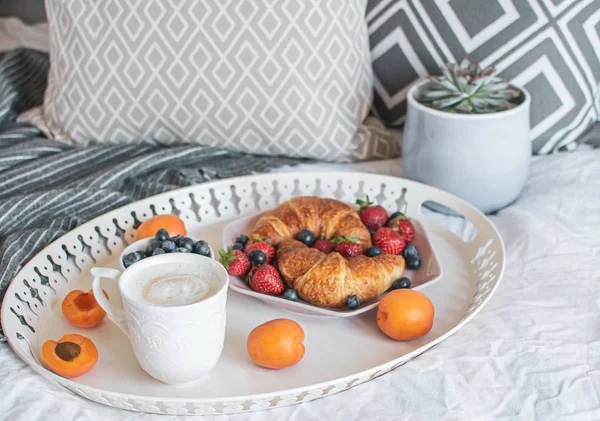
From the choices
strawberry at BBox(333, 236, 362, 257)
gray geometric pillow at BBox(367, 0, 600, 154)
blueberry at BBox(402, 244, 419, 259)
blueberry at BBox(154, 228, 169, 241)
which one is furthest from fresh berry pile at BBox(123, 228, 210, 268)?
gray geometric pillow at BBox(367, 0, 600, 154)

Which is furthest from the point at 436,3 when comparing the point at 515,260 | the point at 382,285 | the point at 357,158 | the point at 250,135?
the point at 382,285

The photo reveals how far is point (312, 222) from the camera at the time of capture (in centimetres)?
109

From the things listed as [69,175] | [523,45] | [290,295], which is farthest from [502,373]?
[69,175]

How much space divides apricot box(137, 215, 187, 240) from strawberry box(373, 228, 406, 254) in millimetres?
329

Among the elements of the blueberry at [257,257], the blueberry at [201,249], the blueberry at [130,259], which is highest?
the blueberry at [130,259]

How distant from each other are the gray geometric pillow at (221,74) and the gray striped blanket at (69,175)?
5cm

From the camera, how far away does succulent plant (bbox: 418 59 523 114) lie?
122 centimetres

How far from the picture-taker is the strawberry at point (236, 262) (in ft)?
3.19

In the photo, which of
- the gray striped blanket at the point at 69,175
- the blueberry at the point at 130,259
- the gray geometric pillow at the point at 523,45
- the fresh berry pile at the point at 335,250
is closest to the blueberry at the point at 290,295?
the fresh berry pile at the point at 335,250

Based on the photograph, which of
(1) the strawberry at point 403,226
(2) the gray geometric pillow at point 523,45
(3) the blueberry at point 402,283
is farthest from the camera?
(2) the gray geometric pillow at point 523,45

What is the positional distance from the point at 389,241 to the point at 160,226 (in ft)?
1.23

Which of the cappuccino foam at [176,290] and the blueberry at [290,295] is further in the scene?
the blueberry at [290,295]

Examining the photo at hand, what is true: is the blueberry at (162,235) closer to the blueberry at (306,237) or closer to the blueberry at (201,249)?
the blueberry at (201,249)

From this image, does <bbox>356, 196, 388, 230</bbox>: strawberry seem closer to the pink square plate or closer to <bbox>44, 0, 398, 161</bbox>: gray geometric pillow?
the pink square plate
